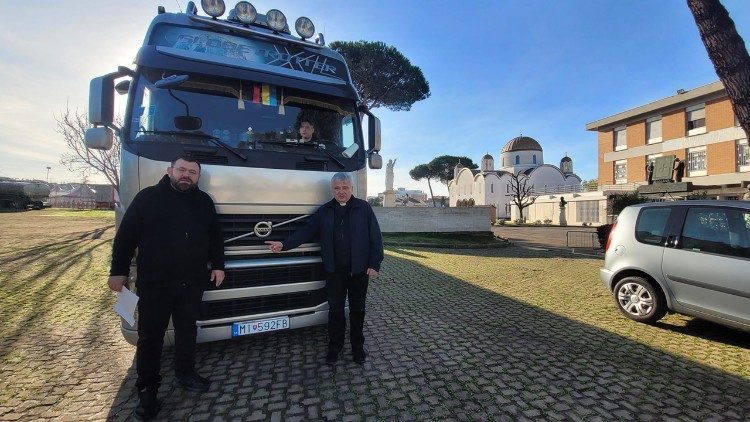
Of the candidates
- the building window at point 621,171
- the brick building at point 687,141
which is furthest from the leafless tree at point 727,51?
the building window at point 621,171

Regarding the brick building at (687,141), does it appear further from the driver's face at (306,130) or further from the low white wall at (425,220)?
the driver's face at (306,130)

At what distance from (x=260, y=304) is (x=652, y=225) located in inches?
199

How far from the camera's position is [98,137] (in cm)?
329

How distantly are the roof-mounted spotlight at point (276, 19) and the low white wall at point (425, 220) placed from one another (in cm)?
1296

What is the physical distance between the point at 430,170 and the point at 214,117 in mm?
75824

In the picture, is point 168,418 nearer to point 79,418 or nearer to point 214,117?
point 79,418

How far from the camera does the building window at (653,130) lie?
1218 inches

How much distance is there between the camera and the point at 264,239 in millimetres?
3270

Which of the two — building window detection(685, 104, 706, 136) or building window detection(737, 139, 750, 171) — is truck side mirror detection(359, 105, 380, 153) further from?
building window detection(685, 104, 706, 136)

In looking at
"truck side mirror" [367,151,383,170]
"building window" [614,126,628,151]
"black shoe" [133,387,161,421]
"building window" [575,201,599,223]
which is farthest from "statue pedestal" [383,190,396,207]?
"building window" [614,126,628,151]

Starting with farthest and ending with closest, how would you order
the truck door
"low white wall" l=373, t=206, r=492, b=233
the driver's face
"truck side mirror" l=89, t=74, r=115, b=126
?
1. "low white wall" l=373, t=206, r=492, b=233
2. the truck door
3. the driver's face
4. "truck side mirror" l=89, t=74, r=115, b=126

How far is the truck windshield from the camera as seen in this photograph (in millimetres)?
3215

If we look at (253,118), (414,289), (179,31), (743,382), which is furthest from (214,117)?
(743,382)

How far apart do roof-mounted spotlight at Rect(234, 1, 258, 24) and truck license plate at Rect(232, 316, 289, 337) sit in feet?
10.9
